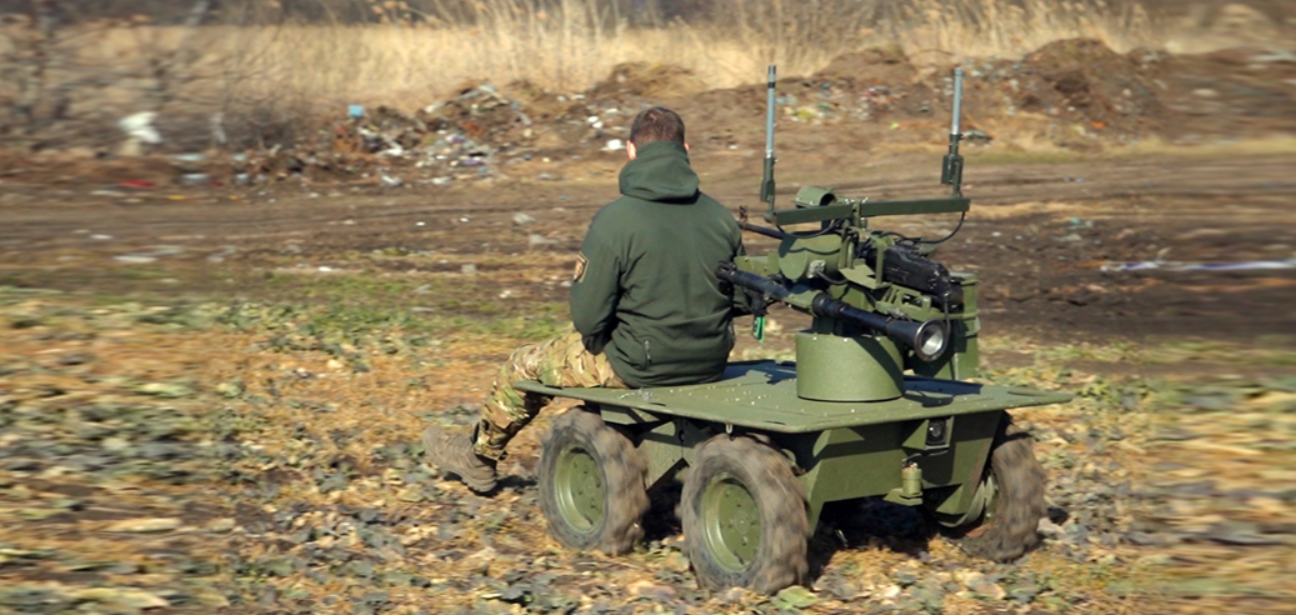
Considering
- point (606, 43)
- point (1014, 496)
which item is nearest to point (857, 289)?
point (1014, 496)

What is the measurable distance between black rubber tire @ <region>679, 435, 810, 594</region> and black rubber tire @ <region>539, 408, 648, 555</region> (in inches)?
24.5

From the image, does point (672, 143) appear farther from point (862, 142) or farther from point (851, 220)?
point (862, 142)

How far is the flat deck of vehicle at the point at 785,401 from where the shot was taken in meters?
7.11

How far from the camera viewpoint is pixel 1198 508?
6035 mm

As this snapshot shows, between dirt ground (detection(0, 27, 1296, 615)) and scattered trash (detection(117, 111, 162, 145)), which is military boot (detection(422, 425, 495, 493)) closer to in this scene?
dirt ground (detection(0, 27, 1296, 615))

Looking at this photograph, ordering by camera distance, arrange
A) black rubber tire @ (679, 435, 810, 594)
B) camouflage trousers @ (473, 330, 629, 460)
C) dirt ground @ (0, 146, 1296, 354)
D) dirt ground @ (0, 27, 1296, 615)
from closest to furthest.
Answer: dirt ground @ (0, 27, 1296, 615) < black rubber tire @ (679, 435, 810, 594) < camouflage trousers @ (473, 330, 629, 460) < dirt ground @ (0, 146, 1296, 354)

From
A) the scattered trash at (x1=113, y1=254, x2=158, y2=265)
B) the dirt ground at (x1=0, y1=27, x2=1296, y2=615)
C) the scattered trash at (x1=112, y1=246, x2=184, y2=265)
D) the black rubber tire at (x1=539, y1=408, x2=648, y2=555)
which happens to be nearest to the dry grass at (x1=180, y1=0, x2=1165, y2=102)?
the dirt ground at (x1=0, y1=27, x2=1296, y2=615)

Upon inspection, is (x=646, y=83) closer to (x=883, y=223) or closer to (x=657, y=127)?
(x=883, y=223)

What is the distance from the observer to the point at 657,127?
7.93 m

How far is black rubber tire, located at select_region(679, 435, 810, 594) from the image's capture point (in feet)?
23.3

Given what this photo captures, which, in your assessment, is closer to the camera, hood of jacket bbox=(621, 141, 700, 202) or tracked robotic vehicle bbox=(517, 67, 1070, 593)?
tracked robotic vehicle bbox=(517, 67, 1070, 593)

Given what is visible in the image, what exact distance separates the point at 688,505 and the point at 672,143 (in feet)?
6.10

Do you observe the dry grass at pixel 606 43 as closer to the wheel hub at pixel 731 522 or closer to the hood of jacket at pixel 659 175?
the hood of jacket at pixel 659 175

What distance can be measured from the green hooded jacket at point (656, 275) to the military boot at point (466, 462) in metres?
1.40
